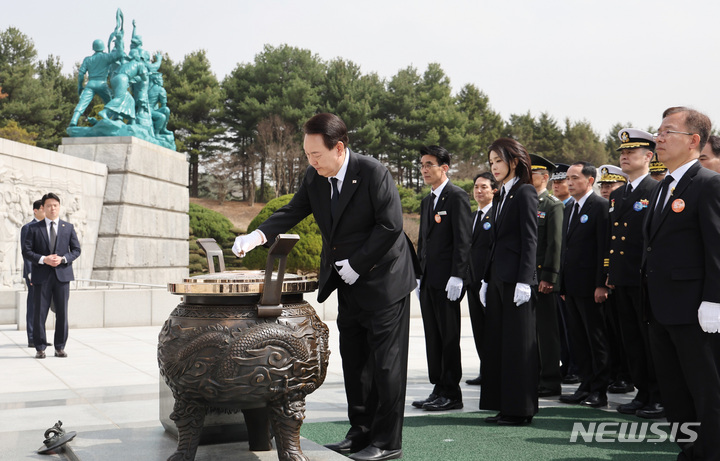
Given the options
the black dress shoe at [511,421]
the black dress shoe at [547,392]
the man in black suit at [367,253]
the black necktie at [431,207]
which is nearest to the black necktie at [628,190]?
the black necktie at [431,207]

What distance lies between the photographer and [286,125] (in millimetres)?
39594

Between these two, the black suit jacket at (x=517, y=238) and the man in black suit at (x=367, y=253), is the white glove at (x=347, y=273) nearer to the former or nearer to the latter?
the man in black suit at (x=367, y=253)

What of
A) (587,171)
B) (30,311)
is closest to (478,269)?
(587,171)

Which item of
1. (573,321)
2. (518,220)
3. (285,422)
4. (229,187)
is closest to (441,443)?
(285,422)

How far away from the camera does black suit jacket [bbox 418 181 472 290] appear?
16.0 feet

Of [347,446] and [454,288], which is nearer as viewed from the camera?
[347,446]

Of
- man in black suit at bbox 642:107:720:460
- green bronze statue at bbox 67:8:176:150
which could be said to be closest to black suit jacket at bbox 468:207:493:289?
man in black suit at bbox 642:107:720:460

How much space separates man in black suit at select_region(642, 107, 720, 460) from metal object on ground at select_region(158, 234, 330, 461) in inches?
66.2

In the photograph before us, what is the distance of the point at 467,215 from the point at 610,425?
1715 mm

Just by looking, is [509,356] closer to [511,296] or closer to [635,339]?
[511,296]

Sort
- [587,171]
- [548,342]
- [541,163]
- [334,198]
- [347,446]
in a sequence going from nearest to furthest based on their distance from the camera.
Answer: [334,198], [347,446], [548,342], [587,171], [541,163]

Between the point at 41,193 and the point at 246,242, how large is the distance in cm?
→ 1029

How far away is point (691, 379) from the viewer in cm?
308

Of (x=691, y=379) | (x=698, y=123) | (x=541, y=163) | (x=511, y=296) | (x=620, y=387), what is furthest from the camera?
(x=541, y=163)
